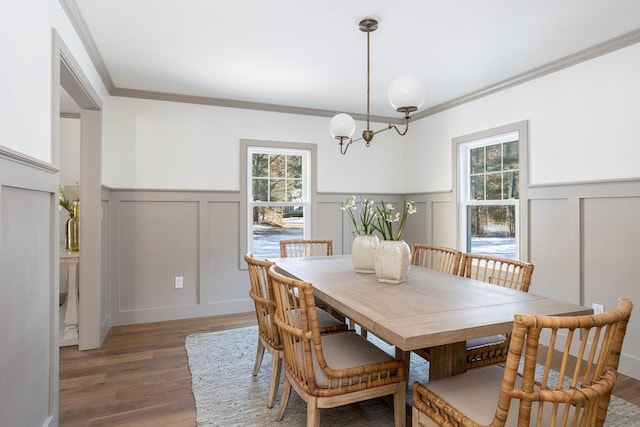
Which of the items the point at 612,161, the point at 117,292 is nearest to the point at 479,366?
the point at 612,161

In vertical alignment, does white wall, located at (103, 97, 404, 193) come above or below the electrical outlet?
above

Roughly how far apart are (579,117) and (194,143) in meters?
3.58

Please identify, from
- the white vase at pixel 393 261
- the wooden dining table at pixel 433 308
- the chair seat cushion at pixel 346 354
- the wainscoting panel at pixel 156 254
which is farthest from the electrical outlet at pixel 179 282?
the white vase at pixel 393 261

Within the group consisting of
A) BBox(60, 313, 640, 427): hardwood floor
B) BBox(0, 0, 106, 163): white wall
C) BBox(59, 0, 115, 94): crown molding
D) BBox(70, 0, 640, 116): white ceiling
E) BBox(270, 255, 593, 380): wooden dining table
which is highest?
BBox(70, 0, 640, 116): white ceiling

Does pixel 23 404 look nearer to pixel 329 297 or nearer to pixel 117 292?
pixel 329 297

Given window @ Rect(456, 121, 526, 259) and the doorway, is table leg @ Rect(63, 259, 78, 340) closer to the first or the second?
the doorway

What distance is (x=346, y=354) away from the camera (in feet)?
5.81

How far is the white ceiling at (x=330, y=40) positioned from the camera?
225 centimetres

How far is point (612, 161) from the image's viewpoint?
2.70 m

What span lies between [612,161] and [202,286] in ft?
12.7

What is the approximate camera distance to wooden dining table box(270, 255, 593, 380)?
1.30m

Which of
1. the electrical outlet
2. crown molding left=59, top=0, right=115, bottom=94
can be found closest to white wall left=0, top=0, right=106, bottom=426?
crown molding left=59, top=0, right=115, bottom=94

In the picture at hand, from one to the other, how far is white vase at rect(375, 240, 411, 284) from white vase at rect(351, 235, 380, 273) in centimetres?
23

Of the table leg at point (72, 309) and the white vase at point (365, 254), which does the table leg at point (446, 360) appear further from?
the table leg at point (72, 309)
